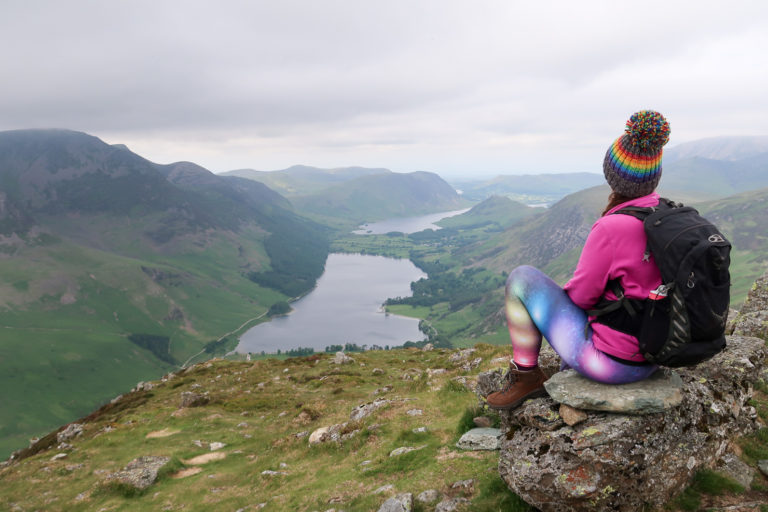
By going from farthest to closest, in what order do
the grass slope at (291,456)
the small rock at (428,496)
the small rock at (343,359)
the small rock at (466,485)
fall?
the small rock at (343,359)
the grass slope at (291,456)
the small rock at (428,496)
the small rock at (466,485)

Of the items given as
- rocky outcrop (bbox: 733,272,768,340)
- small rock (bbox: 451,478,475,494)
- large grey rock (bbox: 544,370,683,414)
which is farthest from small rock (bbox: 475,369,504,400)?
rocky outcrop (bbox: 733,272,768,340)

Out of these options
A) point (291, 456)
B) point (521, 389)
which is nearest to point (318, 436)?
point (291, 456)

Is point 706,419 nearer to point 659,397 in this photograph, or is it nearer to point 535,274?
point 659,397

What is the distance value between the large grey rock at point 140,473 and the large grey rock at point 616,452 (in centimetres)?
1886

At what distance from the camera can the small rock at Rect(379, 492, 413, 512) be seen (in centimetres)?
932

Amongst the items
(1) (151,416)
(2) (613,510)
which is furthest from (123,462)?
(2) (613,510)

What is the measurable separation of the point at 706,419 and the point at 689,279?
425 centimetres

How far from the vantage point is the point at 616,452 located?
695cm

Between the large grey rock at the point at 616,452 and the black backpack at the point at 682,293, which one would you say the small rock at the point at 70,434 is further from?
the black backpack at the point at 682,293

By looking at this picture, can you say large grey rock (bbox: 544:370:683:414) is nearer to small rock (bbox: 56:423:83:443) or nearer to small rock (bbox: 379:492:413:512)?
small rock (bbox: 379:492:413:512)

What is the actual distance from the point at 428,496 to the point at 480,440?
266 cm

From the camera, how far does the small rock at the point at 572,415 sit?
7.26 m

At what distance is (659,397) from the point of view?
22.8ft

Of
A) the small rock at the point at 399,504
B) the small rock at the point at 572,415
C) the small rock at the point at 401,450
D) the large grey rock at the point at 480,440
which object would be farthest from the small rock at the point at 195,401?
the small rock at the point at 572,415
